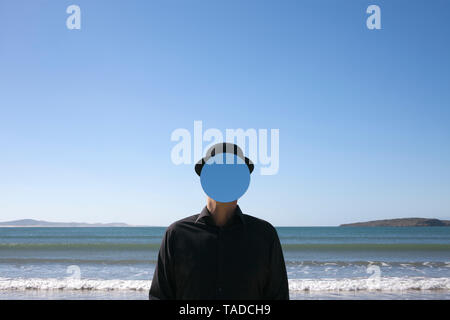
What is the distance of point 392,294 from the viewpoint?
9.37 metres

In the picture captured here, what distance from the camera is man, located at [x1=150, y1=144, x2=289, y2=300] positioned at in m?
1.60

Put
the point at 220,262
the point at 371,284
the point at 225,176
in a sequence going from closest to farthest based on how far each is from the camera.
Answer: the point at 225,176
the point at 220,262
the point at 371,284

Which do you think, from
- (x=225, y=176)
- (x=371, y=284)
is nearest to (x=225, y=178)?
(x=225, y=176)

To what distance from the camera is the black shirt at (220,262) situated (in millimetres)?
1603

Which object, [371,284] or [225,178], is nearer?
[225,178]

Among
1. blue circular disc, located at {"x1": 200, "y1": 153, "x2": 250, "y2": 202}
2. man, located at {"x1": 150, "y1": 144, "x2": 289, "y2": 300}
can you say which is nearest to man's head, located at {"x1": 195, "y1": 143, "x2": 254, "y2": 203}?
blue circular disc, located at {"x1": 200, "y1": 153, "x2": 250, "y2": 202}

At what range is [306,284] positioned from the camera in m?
10.7

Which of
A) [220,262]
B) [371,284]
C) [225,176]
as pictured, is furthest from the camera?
[371,284]

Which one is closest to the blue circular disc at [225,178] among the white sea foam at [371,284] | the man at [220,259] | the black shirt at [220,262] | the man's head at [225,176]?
the man's head at [225,176]

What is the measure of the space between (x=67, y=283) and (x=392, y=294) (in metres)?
8.94

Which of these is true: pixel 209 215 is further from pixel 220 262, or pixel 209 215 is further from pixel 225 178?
pixel 225 178

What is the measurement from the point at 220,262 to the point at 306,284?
32.4 ft
